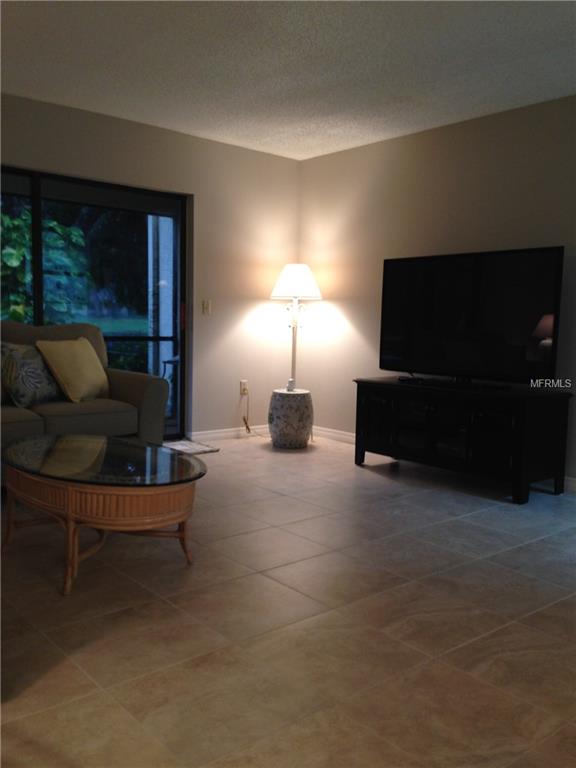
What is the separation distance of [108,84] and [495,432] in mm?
3067

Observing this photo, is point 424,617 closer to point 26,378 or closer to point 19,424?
point 19,424

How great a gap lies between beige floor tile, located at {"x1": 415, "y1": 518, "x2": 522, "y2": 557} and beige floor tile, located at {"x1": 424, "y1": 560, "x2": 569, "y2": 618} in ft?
0.69

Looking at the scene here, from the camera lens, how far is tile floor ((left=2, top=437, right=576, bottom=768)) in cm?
160

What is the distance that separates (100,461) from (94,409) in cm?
114

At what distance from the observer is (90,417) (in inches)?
147

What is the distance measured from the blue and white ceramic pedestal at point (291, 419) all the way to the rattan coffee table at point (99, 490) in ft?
7.70

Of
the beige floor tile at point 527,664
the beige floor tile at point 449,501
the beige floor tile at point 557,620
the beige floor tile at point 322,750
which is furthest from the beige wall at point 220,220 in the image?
the beige floor tile at point 322,750

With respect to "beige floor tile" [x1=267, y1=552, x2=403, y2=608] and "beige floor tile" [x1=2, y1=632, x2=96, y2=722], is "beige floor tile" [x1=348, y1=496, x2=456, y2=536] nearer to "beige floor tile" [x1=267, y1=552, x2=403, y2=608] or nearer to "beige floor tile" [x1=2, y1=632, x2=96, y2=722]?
"beige floor tile" [x1=267, y1=552, x2=403, y2=608]

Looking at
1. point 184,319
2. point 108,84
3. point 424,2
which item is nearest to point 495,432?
point 424,2

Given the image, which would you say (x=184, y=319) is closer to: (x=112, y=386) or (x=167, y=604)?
(x=112, y=386)

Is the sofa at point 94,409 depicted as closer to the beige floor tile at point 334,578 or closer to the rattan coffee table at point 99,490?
the rattan coffee table at point 99,490

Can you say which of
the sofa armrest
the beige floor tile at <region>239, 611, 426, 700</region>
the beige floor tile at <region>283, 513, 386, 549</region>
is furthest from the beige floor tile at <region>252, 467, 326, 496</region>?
the beige floor tile at <region>239, 611, 426, 700</region>

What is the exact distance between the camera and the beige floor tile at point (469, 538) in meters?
3.01

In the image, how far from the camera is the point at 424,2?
2846 mm
